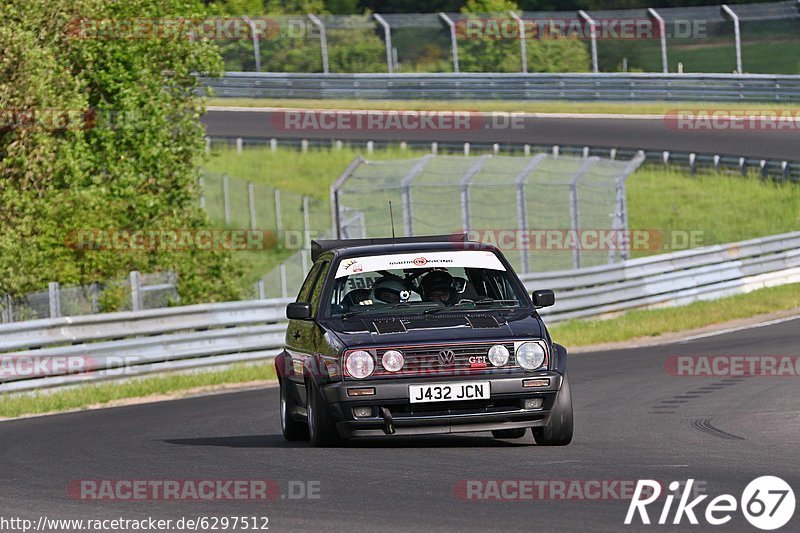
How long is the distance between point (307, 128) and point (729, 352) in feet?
86.9

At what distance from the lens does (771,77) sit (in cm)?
3766

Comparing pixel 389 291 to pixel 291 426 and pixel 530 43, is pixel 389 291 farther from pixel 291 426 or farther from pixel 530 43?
pixel 530 43

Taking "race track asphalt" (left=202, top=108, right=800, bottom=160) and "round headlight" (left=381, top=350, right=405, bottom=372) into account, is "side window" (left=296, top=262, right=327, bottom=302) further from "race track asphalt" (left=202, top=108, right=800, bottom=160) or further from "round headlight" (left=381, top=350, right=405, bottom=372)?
"race track asphalt" (left=202, top=108, right=800, bottom=160)

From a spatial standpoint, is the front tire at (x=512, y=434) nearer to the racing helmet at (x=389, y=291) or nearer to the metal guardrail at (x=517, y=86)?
the racing helmet at (x=389, y=291)

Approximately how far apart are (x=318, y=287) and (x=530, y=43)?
108 feet

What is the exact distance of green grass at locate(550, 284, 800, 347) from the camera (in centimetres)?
2209

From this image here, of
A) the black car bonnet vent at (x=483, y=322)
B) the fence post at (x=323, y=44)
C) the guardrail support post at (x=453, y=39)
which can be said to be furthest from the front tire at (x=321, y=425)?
the fence post at (x=323, y=44)

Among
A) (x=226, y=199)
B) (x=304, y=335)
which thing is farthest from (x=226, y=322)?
(x=226, y=199)

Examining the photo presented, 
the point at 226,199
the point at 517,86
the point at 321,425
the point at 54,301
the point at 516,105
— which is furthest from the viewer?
the point at 516,105

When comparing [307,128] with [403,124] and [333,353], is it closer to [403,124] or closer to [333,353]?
[403,124]

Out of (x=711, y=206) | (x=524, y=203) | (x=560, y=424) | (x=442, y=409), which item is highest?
(x=442, y=409)

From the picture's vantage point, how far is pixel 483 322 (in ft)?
32.8

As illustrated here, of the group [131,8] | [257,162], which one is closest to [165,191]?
[131,8]

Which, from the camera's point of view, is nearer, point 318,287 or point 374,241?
point 318,287
